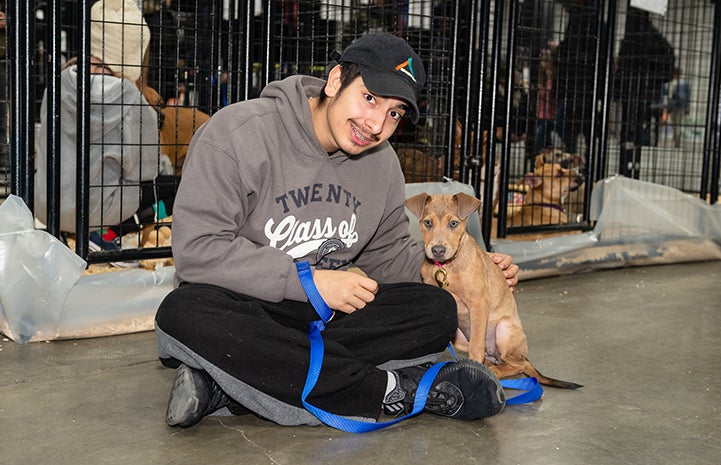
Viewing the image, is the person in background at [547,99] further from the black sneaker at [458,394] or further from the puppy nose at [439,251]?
the black sneaker at [458,394]

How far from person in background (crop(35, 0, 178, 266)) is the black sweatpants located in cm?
147

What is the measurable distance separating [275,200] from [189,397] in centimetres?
64

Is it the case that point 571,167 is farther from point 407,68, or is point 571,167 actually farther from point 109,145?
point 407,68

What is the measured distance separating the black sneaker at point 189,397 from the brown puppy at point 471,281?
0.93m

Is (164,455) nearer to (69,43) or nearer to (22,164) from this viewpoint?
(22,164)

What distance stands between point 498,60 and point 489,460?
3.24 meters

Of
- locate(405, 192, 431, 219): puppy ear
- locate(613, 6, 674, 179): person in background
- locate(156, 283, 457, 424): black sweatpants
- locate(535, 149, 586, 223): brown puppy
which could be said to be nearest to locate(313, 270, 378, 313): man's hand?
locate(156, 283, 457, 424): black sweatpants

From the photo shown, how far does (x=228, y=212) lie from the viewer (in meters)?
2.39

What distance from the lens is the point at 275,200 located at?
2527 mm

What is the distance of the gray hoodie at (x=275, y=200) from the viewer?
2.37 m

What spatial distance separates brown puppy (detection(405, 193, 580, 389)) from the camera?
2932 mm

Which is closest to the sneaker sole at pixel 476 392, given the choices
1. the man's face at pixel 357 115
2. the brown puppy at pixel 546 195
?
the man's face at pixel 357 115

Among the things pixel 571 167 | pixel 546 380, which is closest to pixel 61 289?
pixel 546 380

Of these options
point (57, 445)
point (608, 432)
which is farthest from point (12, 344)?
point (608, 432)
